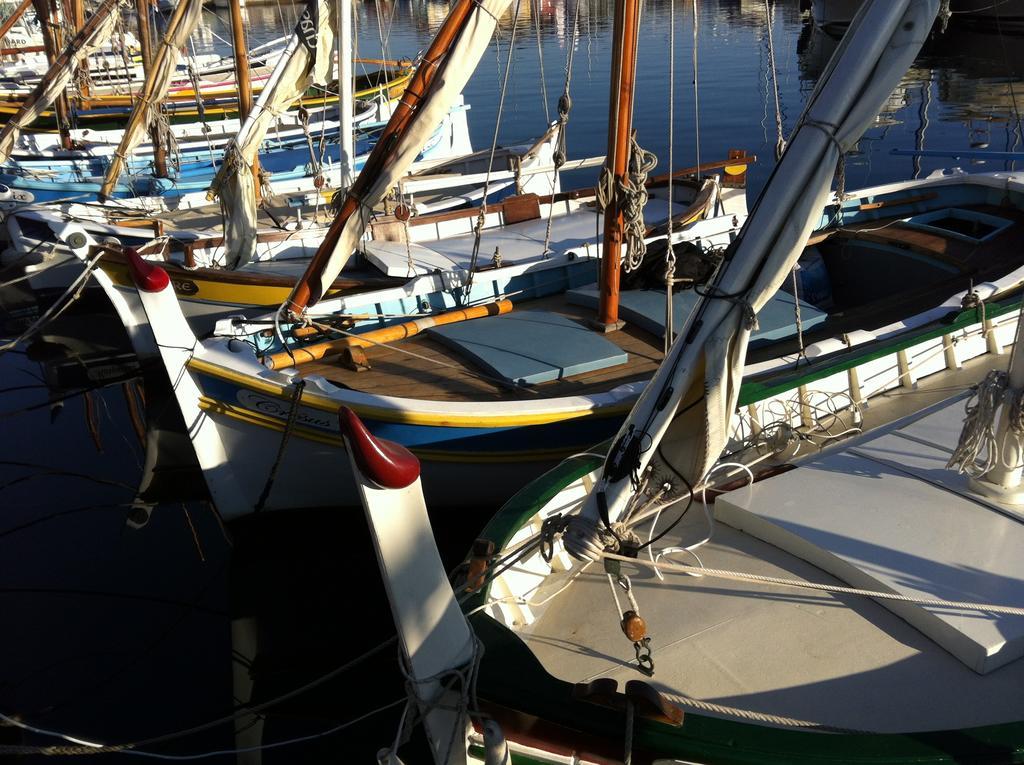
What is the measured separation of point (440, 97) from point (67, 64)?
9725mm

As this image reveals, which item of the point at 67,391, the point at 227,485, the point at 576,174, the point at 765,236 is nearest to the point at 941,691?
the point at 765,236

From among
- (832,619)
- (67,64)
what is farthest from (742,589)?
(67,64)

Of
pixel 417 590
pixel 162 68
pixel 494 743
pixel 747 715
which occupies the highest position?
pixel 162 68

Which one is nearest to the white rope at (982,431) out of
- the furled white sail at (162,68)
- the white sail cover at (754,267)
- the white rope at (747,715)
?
the white sail cover at (754,267)

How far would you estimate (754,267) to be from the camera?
4750 mm

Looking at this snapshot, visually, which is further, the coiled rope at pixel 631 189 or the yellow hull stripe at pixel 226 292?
the yellow hull stripe at pixel 226 292

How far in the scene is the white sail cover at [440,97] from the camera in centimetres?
767

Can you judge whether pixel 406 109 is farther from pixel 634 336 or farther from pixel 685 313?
pixel 685 313

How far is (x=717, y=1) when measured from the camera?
71438mm

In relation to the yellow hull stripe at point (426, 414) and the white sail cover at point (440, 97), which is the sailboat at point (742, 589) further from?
the white sail cover at point (440, 97)

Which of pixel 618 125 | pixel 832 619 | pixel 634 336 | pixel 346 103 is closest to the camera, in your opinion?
pixel 832 619

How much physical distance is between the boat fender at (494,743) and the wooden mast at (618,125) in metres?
6.43

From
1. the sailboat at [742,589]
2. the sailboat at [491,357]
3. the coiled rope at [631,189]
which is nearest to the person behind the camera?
the sailboat at [742,589]

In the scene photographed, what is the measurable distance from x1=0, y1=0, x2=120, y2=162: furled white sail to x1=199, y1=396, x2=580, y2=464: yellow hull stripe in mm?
8917
